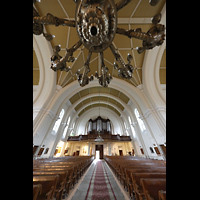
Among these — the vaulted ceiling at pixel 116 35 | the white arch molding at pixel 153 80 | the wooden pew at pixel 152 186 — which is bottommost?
the wooden pew at pixel 152 186

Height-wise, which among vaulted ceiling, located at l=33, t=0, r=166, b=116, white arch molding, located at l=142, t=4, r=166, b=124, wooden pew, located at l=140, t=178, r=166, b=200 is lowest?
wooden pew, located at l=140, t=178, r=166, b=200

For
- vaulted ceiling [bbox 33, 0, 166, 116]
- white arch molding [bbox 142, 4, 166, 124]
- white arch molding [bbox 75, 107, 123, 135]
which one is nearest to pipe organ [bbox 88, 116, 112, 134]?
white arch molding [bbox 75, 107, 123, 135]

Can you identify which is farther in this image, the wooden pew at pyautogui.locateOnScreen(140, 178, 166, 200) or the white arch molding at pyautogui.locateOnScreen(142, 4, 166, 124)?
the white arch molding at pyautogui.locateOnScreen(142, 4, 166, 124)

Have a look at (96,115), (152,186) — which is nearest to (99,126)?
(96,115)

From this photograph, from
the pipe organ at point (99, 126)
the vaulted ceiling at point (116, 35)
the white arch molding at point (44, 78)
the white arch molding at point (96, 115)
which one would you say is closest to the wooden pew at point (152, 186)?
the vaulted ceiling at point (116, 35)

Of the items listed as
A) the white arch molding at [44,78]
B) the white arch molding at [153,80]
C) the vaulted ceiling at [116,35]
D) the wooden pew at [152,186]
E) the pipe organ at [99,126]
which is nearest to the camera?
the wooden pew at [152,186]

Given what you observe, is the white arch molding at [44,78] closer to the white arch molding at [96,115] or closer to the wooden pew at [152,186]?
the wooden pew at [152,186]

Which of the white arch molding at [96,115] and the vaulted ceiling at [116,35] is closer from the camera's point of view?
the vaulted ceiling at [116,35]

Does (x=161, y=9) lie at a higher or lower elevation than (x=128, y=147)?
higher

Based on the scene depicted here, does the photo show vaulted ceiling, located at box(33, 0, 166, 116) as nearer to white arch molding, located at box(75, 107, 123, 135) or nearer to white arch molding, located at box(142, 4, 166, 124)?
white arch molding, located at box(142, 4, 166, 124)

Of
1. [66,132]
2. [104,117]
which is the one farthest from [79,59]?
[104,117]
